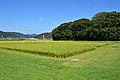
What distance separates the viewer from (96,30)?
64125 mm

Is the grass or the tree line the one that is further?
the tree line

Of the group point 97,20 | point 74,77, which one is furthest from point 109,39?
point 74,77

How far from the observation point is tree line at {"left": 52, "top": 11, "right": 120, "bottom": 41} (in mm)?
62750

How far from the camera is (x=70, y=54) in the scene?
2100 centimetres

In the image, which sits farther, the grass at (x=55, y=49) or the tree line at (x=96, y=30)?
the tree line at (x=96, y=30)

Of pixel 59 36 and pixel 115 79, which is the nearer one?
pixel 115 79

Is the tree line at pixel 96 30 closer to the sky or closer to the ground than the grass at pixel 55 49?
closer to the sky

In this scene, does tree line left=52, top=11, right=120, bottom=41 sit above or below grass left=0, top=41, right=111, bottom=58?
above

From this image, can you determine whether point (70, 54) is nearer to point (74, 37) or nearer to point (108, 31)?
point (108, 31)

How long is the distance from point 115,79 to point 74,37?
64.7 metres

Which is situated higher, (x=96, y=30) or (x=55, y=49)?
(x=96, y=30)

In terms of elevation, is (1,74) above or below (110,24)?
below

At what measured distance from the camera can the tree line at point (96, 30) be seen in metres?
62.8

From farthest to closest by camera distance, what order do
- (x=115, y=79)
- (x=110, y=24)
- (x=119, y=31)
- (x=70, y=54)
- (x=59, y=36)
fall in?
(x=59, y=36)
(x=110, y=24)
(x=119, y=31)
(x=70, y=54)
(x=115, y=79)
